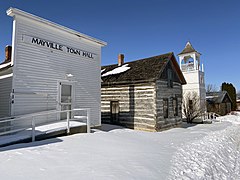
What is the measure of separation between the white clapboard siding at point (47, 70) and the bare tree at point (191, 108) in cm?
1366

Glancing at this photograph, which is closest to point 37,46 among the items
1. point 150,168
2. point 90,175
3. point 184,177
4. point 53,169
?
point 53,169

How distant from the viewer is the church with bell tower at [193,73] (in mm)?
26438

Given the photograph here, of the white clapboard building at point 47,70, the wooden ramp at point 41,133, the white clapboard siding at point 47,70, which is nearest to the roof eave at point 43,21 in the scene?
the white clapboard building at point 47,70

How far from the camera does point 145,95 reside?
13750 millimetres

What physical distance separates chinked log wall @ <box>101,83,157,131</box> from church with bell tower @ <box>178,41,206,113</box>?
49.4ft

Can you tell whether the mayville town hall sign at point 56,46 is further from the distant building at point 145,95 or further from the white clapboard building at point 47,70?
the distant building at point 145,95

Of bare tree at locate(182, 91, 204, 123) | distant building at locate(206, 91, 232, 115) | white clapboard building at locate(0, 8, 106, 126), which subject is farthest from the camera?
distant building at locate(206, 91, 232, 115)

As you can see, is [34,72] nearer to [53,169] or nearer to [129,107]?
[53,169]

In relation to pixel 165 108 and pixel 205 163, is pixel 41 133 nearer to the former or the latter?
pixel 205 163

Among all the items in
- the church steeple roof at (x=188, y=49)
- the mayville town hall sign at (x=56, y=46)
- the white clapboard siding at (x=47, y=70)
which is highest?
the church steeple roof at (x=188, y=49)

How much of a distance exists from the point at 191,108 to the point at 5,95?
19685 mm

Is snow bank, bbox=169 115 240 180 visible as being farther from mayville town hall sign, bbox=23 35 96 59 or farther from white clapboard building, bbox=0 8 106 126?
mayville town hall sign, bbox=23 35 96 59

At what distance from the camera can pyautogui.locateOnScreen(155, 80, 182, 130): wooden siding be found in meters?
13.4

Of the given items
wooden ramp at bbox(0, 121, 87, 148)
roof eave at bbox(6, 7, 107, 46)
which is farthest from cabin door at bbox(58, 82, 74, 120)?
roof eave at bbox(6, 7, 107, 46)
